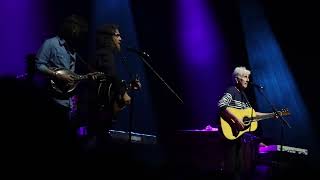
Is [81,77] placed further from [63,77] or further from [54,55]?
[54,55]

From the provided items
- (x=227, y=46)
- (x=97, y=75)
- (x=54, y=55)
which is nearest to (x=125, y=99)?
(x=97, y=75)

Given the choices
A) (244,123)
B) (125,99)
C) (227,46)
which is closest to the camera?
(125,99)

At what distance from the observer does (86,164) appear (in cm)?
250

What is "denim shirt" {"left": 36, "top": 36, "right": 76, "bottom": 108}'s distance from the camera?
529 centimetres

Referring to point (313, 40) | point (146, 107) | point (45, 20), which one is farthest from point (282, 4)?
point (45, 20)

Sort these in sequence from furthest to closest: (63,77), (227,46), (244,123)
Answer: (227,46), (244,123), (63,77)

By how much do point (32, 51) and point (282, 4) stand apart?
15.6ft

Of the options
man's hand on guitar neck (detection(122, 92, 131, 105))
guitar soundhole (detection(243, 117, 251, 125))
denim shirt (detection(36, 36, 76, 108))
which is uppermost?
denim shirt (detection(36, 36, 76, 108))

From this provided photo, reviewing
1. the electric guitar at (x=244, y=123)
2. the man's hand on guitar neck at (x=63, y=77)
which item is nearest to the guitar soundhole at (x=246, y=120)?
the electric guitar at (x=244, y=123)

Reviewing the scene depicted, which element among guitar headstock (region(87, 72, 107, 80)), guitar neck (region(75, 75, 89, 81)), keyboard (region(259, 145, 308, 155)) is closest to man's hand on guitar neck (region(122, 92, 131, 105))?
guitar headstock (region(87, 72, 107, 80))

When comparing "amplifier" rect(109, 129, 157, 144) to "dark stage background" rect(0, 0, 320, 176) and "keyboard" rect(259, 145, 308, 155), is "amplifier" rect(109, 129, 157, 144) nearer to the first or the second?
"keyboard" rect(259, 145, 308, 155)

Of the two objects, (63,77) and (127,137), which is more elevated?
(63,77)

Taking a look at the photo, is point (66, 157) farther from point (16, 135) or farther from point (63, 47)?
point (63, 47)

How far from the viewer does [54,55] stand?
213 inches
